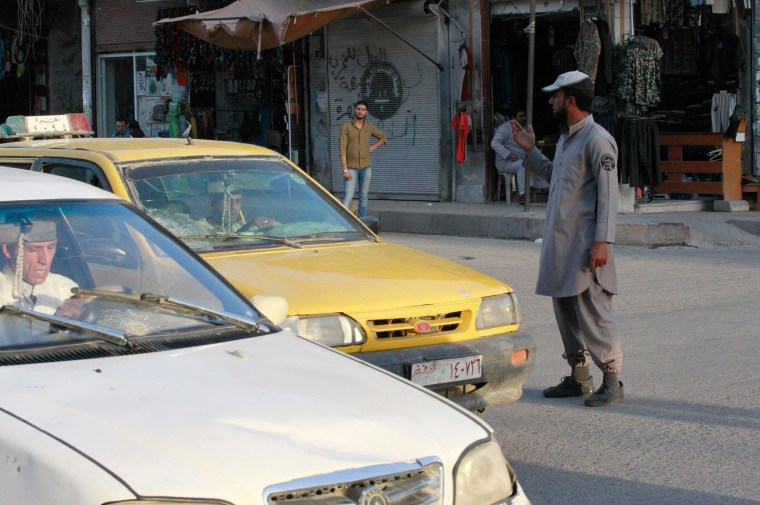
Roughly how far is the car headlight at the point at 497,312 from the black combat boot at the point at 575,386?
3.05 feet

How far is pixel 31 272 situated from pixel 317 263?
2.26 m

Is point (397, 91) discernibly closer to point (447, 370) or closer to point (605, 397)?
point (605, 397)

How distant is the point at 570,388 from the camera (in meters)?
6.65

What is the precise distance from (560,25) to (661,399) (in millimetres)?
12706

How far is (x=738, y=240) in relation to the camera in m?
14.6

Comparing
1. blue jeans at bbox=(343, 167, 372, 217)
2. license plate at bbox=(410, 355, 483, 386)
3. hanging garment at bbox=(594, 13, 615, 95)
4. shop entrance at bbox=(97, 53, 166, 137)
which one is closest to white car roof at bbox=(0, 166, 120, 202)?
license plate at bbox=(410, 355, 483, 386)

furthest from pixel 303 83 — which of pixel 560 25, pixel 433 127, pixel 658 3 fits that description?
pixel 658 3

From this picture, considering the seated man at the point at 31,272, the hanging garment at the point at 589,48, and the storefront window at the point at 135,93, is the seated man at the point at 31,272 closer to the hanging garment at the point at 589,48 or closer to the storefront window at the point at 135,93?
the hanging garment at the point at 589,48

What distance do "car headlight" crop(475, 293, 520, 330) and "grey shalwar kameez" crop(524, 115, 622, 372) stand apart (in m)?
0.62

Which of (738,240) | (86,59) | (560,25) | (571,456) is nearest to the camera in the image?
(571,456)

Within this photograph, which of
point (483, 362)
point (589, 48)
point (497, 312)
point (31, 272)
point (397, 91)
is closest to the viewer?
point (31, 272)

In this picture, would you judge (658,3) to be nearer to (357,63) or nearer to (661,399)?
(357,63)

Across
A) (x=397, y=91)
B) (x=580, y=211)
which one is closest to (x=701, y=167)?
(x=397, y=91)

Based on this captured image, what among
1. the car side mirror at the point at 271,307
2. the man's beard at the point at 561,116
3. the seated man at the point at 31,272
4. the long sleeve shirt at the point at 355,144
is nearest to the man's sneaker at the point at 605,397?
the man's beard at the point at 561,116
